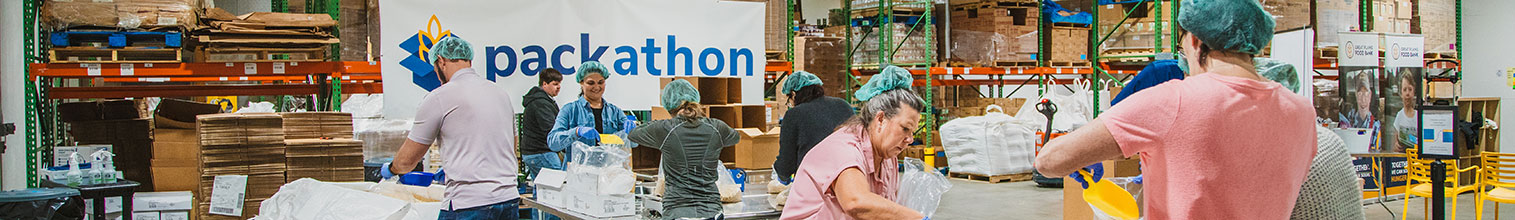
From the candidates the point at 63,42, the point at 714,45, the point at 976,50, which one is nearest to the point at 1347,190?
the point at 714,45

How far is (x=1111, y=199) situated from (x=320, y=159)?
4.19 meters

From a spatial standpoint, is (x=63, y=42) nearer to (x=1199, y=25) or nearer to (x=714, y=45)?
(x=714, y=45)

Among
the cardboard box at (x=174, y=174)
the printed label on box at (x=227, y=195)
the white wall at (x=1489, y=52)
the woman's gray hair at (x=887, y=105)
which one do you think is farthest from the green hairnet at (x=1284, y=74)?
the white wall at (x=1489, y=52)

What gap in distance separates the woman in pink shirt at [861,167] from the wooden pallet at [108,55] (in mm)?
4931

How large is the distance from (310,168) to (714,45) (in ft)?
8.10

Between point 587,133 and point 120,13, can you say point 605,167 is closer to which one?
point 587,133

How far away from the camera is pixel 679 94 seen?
17.3ft

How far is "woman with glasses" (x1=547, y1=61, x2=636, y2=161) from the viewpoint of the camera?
5.68 metres

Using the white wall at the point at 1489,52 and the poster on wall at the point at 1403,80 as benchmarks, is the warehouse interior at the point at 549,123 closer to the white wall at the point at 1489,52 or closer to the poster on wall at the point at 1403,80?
the poster on wall at the point at 1403,80

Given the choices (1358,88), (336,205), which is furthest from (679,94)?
(1358,88)

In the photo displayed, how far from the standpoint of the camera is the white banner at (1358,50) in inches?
301

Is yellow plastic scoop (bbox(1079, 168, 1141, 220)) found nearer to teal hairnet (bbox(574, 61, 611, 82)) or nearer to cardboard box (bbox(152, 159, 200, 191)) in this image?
teal hairnet (bbox(574, 61, 611, 82))

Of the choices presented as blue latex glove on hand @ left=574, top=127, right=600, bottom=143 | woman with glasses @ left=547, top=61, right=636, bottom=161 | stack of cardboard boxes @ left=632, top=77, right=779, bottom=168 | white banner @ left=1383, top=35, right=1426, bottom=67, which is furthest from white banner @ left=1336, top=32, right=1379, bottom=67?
blue latex glove on hand @ left=574, top=127, right=600, bottom=143

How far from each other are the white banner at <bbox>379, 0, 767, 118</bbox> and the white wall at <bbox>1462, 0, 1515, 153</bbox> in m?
10.1
